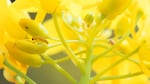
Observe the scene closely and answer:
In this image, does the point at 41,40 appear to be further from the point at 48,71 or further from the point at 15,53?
the point at 48,71

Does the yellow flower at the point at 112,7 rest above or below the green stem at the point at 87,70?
above

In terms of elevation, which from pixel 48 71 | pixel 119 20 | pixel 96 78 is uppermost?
pixel 48 71

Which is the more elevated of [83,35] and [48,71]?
[48,71]

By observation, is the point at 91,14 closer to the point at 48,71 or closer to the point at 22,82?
the point at 22,82

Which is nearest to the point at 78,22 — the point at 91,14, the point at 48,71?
the point at 91,14

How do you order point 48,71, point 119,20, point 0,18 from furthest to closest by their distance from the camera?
point 48,71 < point 119,20 < point 0,18

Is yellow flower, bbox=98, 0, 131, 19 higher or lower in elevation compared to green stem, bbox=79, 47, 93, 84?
higher

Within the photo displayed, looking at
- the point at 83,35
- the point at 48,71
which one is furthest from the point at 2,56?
the point at 48,71

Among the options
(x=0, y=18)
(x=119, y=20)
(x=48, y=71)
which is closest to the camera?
(x=0, y=18)

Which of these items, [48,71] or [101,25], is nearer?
[101,25]
